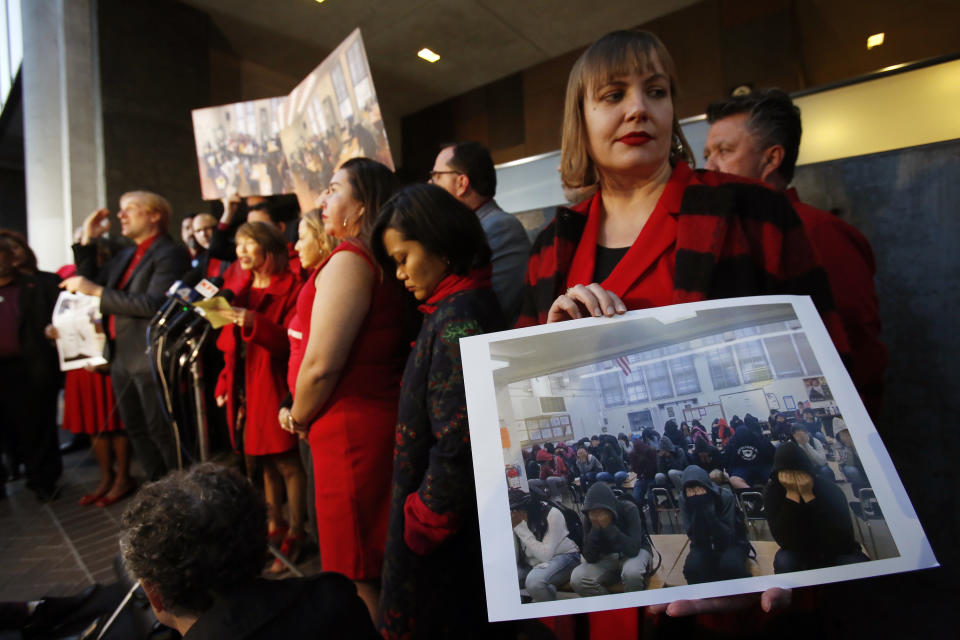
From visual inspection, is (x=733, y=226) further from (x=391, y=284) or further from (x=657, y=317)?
(x=391, y=284)

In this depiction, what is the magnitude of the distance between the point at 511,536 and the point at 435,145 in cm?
984

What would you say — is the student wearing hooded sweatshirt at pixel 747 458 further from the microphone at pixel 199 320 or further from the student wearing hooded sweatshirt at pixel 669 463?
the microphone at pixel 199 320

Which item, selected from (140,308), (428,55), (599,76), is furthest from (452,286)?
(428,55)

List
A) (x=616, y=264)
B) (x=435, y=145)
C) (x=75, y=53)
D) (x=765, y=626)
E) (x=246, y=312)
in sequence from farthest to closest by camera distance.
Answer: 1. (x=435, y=145)
2. (x=75, y=53)
3. (x=246, y=312)
4. (x=616, y=264)
5. (x=765, y=626)

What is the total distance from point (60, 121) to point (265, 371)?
6.30 m

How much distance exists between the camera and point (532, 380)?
0.76 meters

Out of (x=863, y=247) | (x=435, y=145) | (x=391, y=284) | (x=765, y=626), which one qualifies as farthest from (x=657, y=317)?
(x=435, y=145)

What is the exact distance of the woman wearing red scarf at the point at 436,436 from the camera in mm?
1295

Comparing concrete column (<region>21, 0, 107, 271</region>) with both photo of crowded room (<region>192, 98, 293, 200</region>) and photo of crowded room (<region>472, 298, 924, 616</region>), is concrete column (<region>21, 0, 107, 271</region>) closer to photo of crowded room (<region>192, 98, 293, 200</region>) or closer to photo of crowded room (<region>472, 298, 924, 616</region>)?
photo of crowded room (<region>192, 98, 293, 200</region>)

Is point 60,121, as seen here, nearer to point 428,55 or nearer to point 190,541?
point 428,55

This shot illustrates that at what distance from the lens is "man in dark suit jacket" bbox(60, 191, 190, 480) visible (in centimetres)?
347

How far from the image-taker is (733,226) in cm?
92

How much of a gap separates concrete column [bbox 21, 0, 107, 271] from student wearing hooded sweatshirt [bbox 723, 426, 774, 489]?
25.3 ft

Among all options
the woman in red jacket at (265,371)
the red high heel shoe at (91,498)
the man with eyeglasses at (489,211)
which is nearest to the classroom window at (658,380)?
the man with eyeglasses at (489,211)
